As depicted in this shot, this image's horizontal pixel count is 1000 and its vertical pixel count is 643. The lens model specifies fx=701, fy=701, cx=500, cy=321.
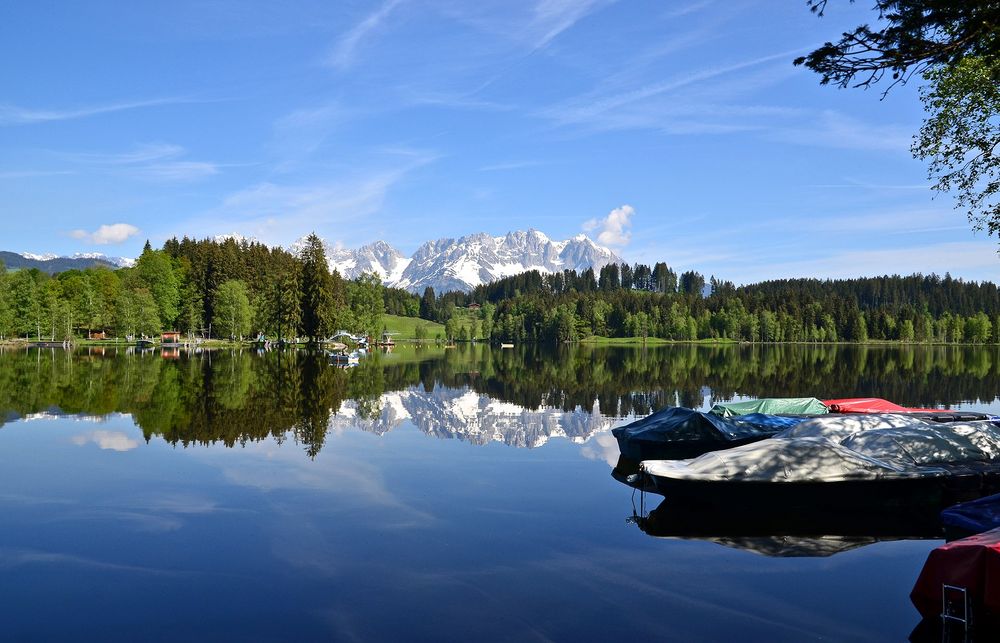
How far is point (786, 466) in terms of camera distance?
1811cm

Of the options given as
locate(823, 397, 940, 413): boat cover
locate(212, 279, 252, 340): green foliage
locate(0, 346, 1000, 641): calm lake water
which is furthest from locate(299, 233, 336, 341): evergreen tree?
locate(823, 397, 940, 413): boat cover

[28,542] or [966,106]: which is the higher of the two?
[966,106]

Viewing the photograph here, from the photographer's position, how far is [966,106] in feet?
93.1

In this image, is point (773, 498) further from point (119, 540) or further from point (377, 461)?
point (119, 540)

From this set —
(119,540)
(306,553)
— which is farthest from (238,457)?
(306,553)

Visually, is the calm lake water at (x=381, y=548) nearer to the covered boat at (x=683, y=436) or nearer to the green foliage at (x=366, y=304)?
the covered boat at (x=683, y=436)

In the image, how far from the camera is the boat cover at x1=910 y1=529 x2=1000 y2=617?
10391 millimetres

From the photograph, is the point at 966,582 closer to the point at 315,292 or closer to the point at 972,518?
the point at 972,518

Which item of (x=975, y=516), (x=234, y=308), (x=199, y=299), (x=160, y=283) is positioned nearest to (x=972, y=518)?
(x=975, y=516)

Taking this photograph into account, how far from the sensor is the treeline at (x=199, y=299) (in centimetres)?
13012

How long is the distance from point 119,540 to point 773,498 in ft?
51.1

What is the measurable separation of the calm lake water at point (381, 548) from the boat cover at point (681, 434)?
121cm

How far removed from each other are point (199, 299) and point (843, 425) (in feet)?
478

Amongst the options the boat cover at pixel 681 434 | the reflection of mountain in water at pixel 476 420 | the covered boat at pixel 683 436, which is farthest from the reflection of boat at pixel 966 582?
the reflection of mountain in water at pixel 476 420
